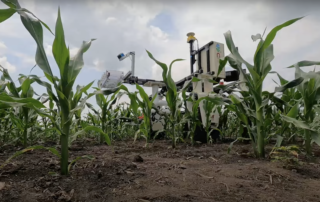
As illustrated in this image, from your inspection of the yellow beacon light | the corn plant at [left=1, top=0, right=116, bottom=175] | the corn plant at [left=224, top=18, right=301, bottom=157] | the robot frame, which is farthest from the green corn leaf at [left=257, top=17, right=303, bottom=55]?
the yellow beacon light

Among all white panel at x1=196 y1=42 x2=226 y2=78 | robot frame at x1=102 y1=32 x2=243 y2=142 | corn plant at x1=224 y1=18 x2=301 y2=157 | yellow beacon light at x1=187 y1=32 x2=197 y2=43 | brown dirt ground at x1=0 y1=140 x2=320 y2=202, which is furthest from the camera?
yellow beacon light at x1=187 y1=32 x2=197 y2=43

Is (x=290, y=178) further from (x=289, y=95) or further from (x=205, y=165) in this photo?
(x=289, y=95)

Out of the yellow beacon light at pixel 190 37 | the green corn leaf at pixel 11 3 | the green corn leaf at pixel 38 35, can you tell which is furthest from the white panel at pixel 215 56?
the green corn leaf at pixel 11 3

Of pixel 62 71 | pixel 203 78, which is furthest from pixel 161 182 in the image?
pixel 203 78

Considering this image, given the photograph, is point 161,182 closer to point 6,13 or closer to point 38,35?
point 38,35

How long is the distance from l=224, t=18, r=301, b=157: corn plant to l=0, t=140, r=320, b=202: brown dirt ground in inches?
7.8

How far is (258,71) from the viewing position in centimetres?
161

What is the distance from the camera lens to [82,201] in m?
0.86

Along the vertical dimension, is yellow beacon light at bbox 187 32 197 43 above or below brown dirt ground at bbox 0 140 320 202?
above

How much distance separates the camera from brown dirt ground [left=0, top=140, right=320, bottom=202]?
90 centimetres

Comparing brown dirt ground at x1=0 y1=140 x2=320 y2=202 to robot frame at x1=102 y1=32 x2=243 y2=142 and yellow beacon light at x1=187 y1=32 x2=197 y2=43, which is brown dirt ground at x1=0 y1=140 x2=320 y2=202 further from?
yellow beacon light at x1=187 y1=32 x2=197 y2=43

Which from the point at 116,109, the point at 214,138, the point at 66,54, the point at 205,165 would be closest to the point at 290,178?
the point at 205,165

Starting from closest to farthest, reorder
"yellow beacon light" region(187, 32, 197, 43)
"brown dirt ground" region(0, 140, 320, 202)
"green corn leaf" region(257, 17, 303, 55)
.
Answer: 1. "brown dirt ground" region(0, 140, 320, 202)
2. "green corn leaf" region(257, 17, 303, 55)
3. "yellow beacon light" region(187, 32, 197, 43)

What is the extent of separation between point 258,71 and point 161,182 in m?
1.08
